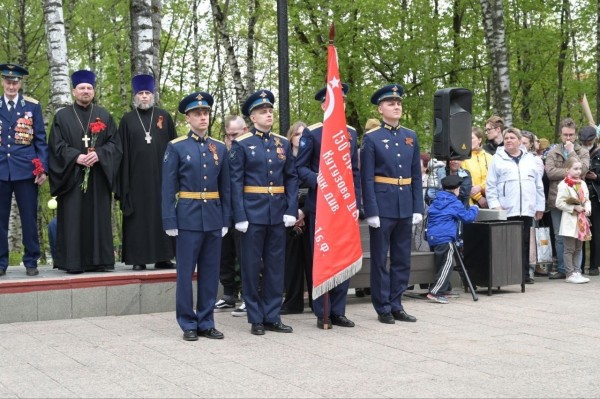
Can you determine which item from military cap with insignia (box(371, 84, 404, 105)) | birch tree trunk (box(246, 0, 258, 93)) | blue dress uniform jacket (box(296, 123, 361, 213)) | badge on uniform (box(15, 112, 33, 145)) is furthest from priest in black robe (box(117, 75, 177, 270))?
birch tree trunk (box(246, 0, 258, 93))

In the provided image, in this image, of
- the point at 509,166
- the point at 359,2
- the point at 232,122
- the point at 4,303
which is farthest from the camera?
the point at 359,2

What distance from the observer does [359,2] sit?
80.7ft

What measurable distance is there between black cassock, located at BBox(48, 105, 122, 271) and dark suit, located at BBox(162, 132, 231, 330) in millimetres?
2049

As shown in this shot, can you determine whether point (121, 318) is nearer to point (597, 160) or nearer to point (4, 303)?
point (4, 303)

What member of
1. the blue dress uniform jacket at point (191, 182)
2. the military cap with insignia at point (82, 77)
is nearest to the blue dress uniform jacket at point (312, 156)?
the blue dress uniform jacket at point (191, 182)

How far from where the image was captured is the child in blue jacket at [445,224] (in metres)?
11.3

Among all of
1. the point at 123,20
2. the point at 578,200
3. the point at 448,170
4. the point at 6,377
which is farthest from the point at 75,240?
the point at 123,20

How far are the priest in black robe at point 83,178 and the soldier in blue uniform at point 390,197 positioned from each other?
298 cm

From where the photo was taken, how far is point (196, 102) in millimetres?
8766

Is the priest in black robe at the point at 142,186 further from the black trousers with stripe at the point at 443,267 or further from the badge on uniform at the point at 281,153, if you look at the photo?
the black trousers with stripe at the point at 443,267

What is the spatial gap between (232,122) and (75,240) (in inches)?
85.4

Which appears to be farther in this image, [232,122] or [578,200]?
[578,200]

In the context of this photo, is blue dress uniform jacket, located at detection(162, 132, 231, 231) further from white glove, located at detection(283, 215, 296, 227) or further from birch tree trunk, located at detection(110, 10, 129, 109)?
birch tree trunk, located at detection(110, 10, 129, 109)

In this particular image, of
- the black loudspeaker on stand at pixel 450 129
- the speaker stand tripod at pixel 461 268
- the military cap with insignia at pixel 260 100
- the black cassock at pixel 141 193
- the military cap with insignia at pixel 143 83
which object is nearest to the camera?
the military cap with insignia at pixel 260 100
